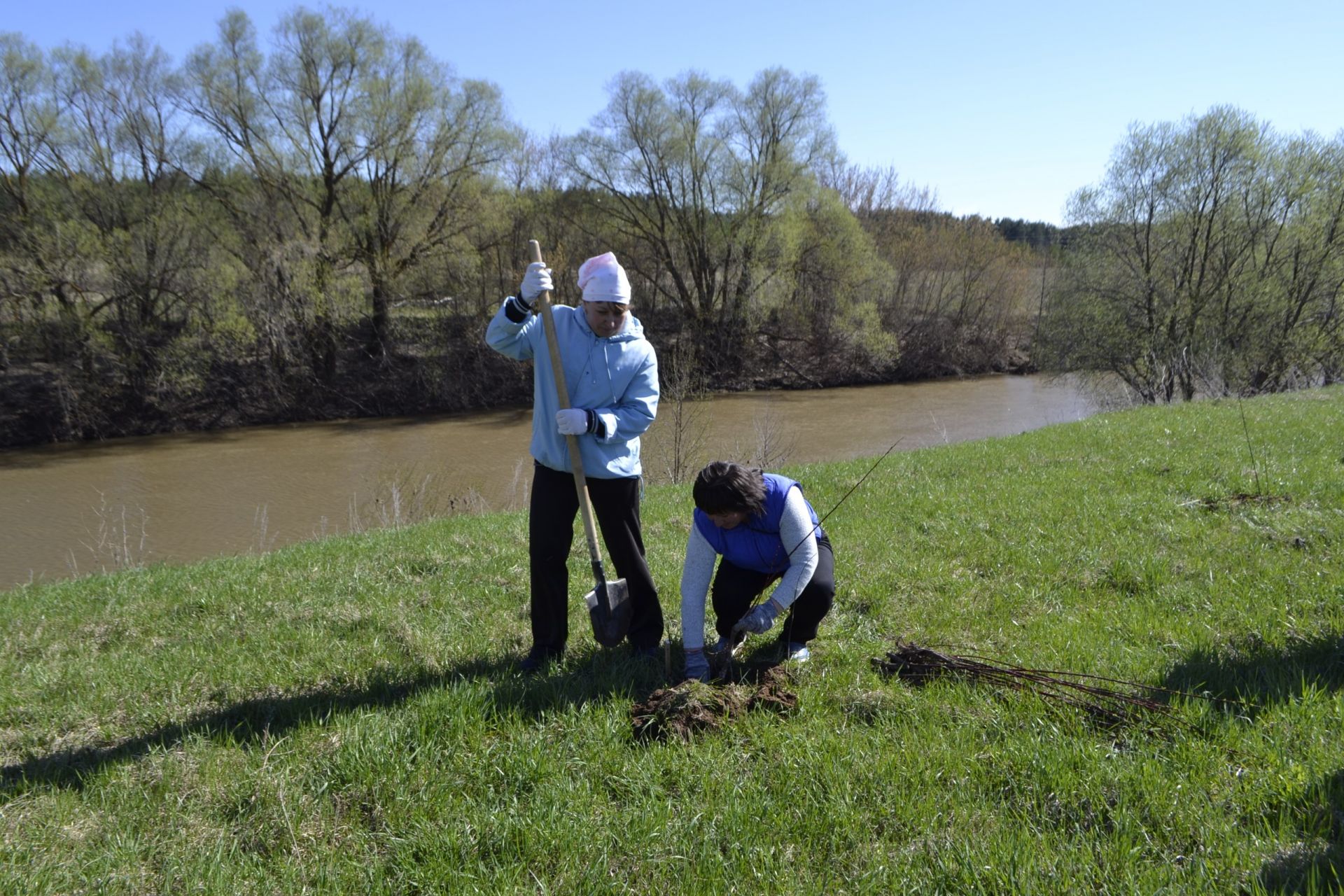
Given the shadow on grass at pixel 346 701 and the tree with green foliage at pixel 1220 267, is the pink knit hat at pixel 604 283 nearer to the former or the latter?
the shadow on grass at pixel 346 701

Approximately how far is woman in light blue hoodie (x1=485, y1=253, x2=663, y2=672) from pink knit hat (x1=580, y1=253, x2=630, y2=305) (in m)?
0.01

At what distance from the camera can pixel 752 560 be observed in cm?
415

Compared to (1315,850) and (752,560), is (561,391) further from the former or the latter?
(1315,850)

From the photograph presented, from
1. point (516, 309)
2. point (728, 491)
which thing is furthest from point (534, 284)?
point (728, 491)

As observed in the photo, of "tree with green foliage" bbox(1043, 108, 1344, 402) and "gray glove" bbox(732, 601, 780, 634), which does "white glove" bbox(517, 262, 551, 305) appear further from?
"tree with green foliage" bbox(1043, 108, 1344, 402)

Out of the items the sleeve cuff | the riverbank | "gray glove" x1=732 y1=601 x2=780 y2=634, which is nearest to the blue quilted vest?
"gray glove" x1=732 y1=601 x2=780 y2=634

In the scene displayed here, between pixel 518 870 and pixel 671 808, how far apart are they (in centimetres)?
58

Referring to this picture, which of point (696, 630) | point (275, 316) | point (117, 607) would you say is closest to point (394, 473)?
point (275, 316)

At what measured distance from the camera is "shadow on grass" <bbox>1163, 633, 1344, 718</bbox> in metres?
3.42

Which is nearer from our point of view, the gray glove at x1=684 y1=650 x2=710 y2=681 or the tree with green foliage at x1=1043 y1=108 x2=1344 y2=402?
the gray glove at x1=684 y1=650 x2=710 y2=681

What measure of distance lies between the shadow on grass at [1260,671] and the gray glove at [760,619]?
171cm

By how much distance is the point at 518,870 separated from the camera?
2.69m

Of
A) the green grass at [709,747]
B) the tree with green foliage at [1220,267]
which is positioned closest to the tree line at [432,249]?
the tree with green foliage at [1220,267]

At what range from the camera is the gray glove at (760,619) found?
12.5 ft
